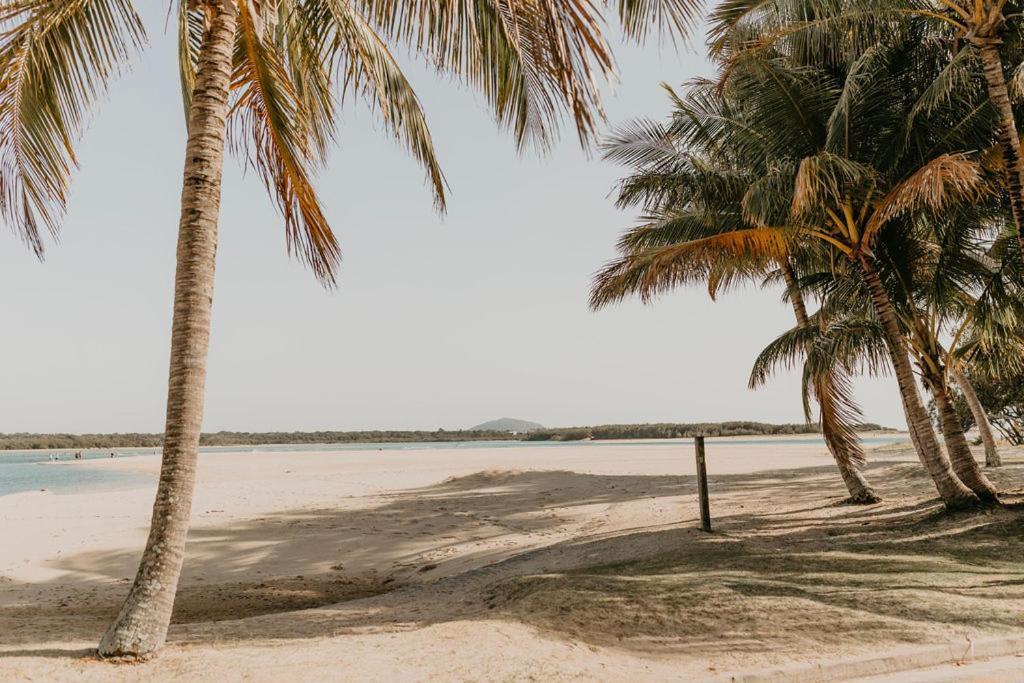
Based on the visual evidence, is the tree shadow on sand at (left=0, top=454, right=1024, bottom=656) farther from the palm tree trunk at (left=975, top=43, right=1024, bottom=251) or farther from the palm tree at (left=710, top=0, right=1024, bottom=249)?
the palm tree at (left=710, top=0, right=1024, bottom=249)

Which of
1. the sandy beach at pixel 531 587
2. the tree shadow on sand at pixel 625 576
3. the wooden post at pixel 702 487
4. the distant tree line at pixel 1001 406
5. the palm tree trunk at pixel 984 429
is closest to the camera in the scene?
the sandy beach at pixel 531 587

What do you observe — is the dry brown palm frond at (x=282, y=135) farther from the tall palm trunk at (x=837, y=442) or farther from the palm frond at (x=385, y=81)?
the tall palm trunk at (x=837, y=442)

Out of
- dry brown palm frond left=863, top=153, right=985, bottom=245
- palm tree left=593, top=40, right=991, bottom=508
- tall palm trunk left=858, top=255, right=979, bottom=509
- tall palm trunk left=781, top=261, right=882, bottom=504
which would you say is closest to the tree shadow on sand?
tall palm trunk left=858, top=255, right=979, bottom=509

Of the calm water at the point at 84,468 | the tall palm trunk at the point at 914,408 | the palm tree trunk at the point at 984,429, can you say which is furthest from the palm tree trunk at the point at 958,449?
the calm water at the point at 84,468

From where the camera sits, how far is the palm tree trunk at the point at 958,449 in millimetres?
9703

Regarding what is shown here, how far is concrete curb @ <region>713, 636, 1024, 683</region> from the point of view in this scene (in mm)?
4266

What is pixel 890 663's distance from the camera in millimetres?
4426

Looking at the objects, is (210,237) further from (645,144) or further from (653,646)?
(645,144)

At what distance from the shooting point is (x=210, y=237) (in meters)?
5.06

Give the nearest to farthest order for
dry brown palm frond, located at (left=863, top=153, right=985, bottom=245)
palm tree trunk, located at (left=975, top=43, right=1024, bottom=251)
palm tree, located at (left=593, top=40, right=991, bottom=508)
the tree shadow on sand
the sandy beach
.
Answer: the sandy beach < the tree shadow on sand < dry brown palm frond, located at (left=863, top=153, right=985, bottom=245) < palm tree trunk, located at (left=975, top=43, right=1024, bottom=251) < palm tree, located at (left=593, top=40, right=991, bottom=508)

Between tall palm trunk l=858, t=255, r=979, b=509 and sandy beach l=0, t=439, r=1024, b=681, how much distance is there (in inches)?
18.5

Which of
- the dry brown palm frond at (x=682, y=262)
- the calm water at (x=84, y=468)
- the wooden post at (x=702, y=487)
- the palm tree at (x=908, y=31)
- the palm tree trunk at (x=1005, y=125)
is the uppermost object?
the palm tree at (x=908, y=31)

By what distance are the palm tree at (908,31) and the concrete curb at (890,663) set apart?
600cm

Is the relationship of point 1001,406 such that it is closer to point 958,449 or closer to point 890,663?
point 958,449
